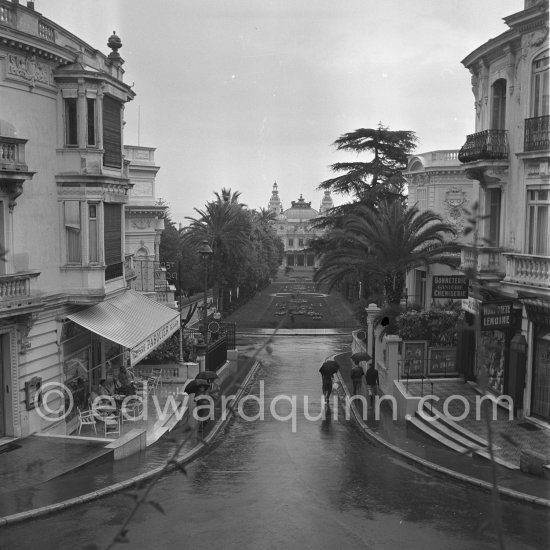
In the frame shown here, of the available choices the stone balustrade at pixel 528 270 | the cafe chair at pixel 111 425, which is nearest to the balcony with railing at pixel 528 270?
the stone balustrade at pixel 528 270

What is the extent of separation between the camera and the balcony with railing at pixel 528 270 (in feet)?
57.2

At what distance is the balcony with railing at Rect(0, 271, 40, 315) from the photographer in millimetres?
15555

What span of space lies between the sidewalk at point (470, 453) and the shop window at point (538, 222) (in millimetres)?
4565

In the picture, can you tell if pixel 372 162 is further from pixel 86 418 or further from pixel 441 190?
pixel 86 418

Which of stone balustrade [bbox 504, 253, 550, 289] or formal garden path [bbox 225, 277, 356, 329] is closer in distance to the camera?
stone balustrade [bbox 504, 253, 550, 289]

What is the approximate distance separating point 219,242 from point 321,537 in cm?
3937

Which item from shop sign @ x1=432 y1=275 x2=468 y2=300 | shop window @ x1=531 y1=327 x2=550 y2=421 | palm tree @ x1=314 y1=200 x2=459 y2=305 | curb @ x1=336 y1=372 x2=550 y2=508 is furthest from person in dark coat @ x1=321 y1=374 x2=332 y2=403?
shop window @ x1=531 y1=327 x2=550 y2=421

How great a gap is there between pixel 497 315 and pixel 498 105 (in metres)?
6.97

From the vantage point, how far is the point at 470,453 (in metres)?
11.8

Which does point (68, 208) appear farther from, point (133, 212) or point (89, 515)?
point (133, 212)

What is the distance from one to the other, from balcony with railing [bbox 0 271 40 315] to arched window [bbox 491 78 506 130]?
45.3 ft

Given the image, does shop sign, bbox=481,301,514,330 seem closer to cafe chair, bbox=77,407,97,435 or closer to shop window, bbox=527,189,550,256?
shop window, bbox=527,189,550,256

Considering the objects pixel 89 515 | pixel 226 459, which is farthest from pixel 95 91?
pixel 89 515

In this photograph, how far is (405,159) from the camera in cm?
4100
